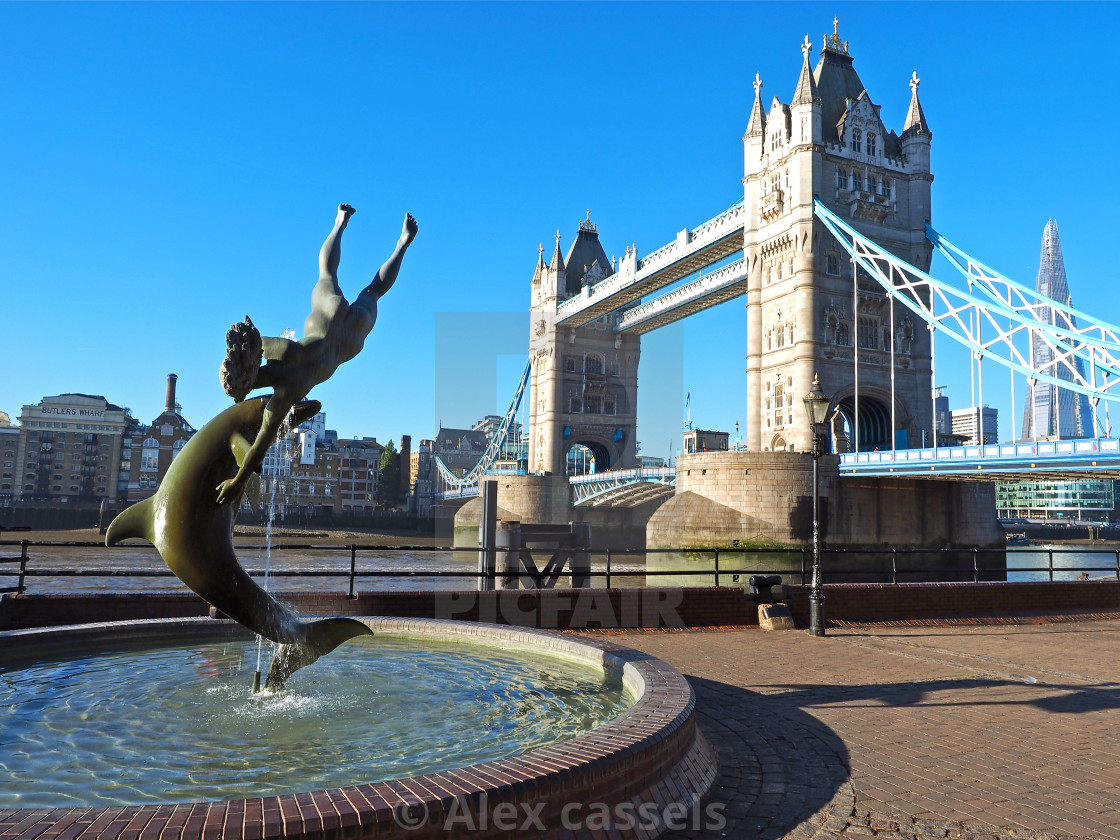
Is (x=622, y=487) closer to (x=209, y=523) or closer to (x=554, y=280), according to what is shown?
(x=554, y=280)

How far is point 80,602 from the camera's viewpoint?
851cm

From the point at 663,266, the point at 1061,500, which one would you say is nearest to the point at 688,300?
the point at 663,266

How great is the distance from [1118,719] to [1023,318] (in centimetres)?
3044

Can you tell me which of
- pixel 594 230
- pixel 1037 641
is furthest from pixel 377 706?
pixel 594 230

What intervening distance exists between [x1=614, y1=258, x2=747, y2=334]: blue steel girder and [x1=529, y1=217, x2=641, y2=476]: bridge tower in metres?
2.89

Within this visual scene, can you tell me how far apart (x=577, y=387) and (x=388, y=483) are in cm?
3750

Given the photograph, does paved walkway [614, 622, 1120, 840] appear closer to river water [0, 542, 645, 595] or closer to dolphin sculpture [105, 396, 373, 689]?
dolphin sculpture [105, 396, 373, 689]

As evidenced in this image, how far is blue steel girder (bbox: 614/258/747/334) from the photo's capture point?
5128 centimetres

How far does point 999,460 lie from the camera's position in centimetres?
2781

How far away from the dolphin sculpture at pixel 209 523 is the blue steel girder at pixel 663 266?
1687 inches

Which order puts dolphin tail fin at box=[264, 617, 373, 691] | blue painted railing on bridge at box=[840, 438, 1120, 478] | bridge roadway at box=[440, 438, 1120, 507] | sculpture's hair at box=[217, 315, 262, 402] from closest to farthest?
sculpture's hair at box=[217, 315, 262, 402] < dolphin tail fin at box=[264, 617, 373, 691] < blue painted railing on bridge at box=[840, 438, 1120, 478] < bridge roadway at box=[440, 438, 1120, 507]

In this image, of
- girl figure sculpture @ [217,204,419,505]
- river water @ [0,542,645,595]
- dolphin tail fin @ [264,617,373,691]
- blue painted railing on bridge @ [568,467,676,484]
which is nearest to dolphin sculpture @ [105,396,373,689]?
girl figure sculpture @ [217,204,419,505]

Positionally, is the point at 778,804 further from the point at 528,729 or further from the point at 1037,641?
the point at 1037,641

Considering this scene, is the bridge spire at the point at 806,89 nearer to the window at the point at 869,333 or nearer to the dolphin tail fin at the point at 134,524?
the window at the point at 869,333
